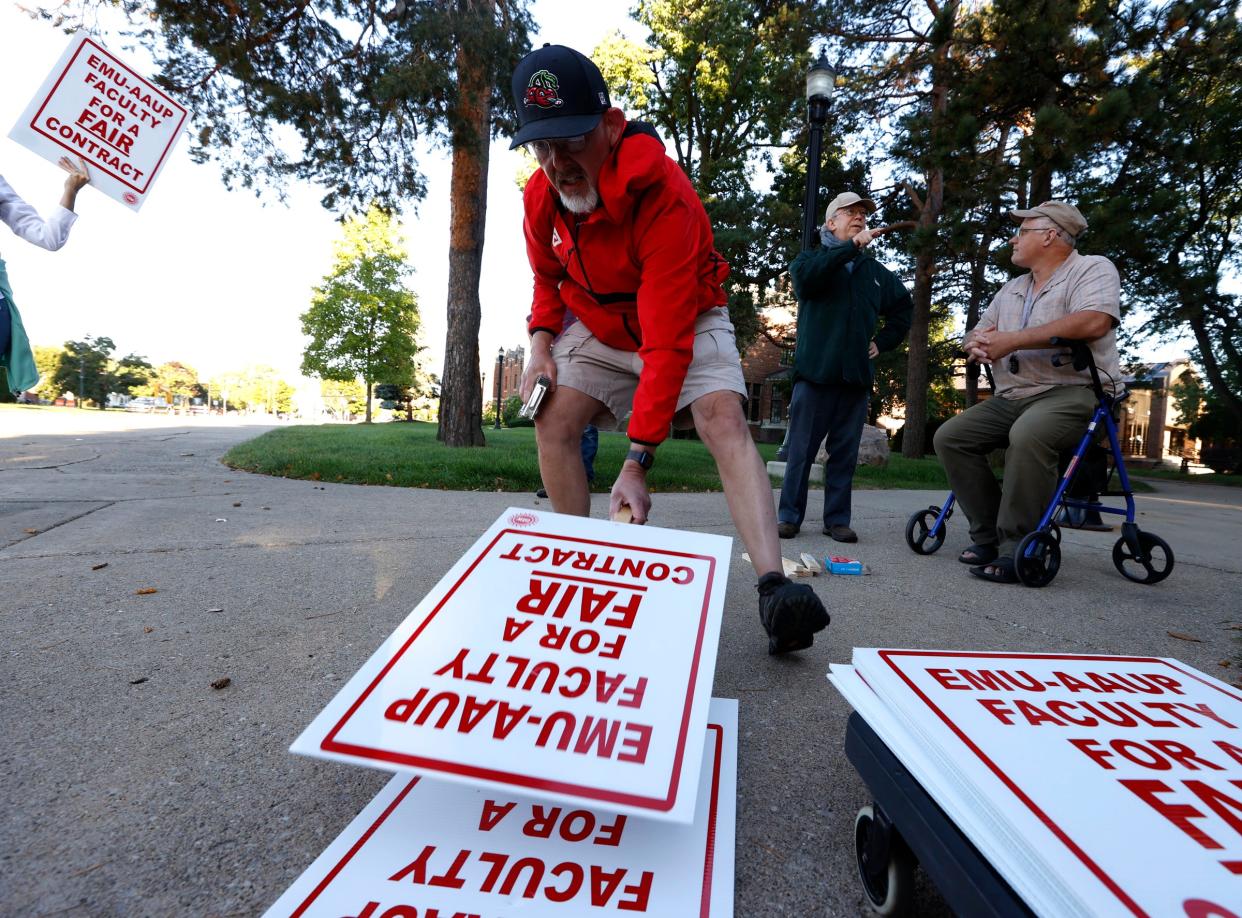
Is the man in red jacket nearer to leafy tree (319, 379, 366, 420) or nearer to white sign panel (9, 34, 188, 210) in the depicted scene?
white sign panel (9, 34, 188, 210)

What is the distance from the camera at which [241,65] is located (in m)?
7.43

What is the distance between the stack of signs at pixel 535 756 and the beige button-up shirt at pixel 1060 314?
274cm

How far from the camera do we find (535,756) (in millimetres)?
960

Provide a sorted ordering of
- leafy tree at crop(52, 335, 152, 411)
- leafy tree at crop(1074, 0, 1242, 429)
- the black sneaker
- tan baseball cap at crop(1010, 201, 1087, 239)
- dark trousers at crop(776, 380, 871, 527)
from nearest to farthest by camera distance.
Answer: the black sneaker → tan baseball cap at crop(1010, 201, 1087, 239) → dark trousers at crop(776, 380, 871, 527) → leafy tree at crop(1074, 0, 1242, 429) → leafy tree at crop(52, 335, 152, 411)

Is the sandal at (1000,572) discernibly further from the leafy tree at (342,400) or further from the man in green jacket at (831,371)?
the leafy tree at (342,400)

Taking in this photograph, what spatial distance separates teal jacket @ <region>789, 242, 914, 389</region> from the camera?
400cm

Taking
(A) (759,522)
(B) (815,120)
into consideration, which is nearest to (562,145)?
(A) (759,522)

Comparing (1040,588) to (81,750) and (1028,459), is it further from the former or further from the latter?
(81,750)

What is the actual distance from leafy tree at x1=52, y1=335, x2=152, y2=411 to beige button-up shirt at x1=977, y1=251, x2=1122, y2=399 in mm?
95462

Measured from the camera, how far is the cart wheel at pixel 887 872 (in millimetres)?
896

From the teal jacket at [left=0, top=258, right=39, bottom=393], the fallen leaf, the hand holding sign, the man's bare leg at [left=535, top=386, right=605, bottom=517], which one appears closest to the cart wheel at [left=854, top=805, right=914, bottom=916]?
the man's bare leg at [left=535, top=386, right=605, bottom=517]

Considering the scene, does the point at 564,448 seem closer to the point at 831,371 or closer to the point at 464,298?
the point at 831,371

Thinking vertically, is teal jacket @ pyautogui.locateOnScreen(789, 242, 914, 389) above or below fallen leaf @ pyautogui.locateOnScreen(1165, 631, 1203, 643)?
above

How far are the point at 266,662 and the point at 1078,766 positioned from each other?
71.3 inches
